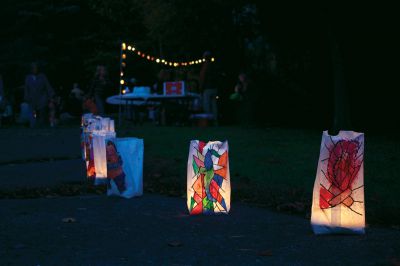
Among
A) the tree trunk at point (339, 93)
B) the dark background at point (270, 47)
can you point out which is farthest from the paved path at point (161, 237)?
the dark background at point (270, 47)

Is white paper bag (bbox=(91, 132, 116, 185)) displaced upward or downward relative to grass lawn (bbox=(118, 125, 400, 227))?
upward

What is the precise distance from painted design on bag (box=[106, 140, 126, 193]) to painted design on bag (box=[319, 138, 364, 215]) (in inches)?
108

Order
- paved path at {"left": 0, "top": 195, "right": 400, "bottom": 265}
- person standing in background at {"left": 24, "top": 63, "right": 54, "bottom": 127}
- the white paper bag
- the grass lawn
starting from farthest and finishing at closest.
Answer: person standing in background at {"left": 24, "top": 63, "right": 54, "bottom": 127} < the white paper bag < the grass lawn < paved path at {"left": 0, "top": 195, "right": 400, "bottom": 265}

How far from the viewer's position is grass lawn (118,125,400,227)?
7.84 meters

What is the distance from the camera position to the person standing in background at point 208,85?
2431 cm

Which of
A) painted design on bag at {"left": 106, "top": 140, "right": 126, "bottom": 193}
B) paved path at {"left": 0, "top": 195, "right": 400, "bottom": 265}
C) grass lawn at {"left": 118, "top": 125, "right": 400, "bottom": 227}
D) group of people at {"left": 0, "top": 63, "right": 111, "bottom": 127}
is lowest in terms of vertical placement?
paved path at {"left": 0, "top": 195, "right": 400, "bottom": 265}

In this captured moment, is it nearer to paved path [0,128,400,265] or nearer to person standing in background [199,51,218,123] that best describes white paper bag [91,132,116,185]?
paved path [0,128,400,265]

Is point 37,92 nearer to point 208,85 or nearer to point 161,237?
point 208,85

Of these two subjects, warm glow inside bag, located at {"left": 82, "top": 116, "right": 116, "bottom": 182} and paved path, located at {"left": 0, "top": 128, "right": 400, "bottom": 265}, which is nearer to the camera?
paved path, located at {"left": 0, "top": 128, "right": 400, "bottom": 265}

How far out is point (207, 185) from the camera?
23.8ft

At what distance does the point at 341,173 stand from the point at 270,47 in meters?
18.7

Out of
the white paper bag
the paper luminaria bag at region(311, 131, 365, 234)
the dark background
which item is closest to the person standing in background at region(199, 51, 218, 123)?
the dark background

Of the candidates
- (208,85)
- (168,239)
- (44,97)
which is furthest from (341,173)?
(44,97)

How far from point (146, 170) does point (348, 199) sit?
5422 millimetres
